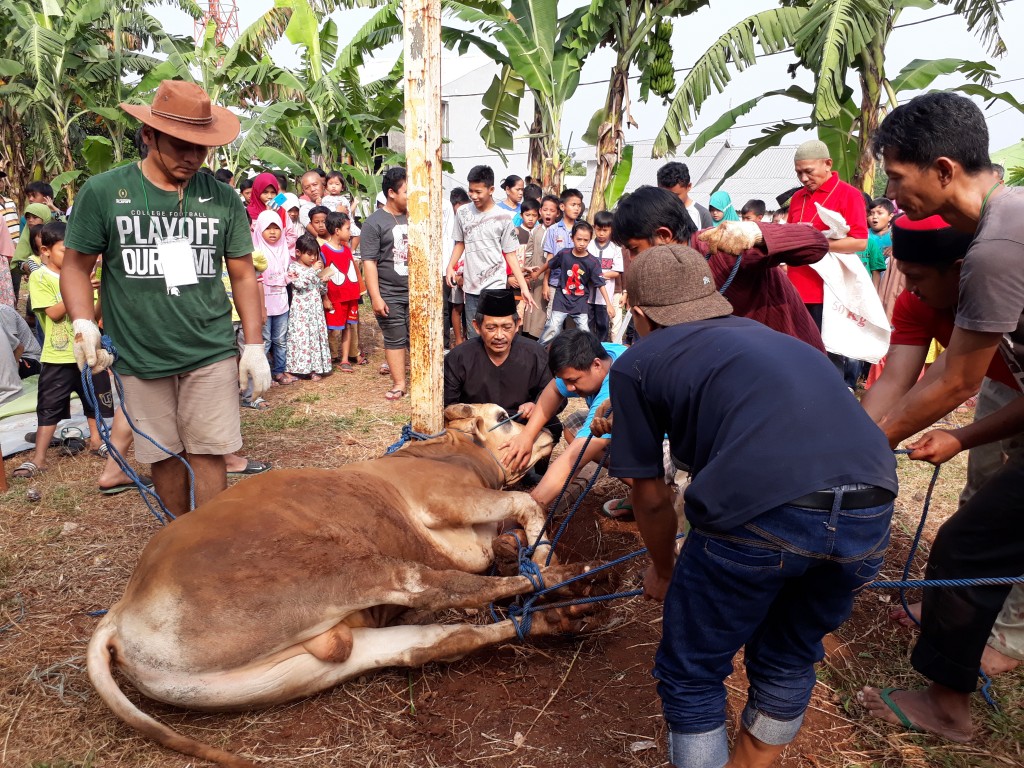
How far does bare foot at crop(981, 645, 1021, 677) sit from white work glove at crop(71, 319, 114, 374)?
4229mm

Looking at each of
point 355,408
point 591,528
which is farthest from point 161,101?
point 355,408

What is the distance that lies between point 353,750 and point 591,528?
7.67ft

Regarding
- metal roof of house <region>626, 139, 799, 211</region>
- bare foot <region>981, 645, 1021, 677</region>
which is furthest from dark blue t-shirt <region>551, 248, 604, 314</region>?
metal roof of house <region>626, 139, 799, 211</region>

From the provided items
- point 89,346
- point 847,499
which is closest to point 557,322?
point 89,346

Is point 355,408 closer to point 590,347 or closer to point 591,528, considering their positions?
point 591,528

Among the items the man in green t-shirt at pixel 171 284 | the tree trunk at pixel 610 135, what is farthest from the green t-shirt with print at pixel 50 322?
the tree trunk at pixel 610 135

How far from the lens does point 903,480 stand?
5.69 m

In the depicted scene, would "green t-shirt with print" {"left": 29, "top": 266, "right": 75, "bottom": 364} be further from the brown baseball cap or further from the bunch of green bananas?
the bunch of green bananas

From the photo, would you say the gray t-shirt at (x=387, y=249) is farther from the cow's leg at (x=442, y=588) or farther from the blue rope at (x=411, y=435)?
the cow's leg at (x=442, y=588)

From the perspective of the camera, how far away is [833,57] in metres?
9.39

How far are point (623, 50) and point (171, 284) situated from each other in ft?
32.7

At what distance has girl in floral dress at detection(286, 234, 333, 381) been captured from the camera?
878 cm

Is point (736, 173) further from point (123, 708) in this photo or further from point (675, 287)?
point (123, 708)

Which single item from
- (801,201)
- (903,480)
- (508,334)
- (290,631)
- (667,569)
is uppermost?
(801,201)
